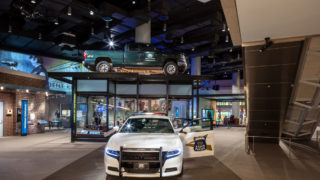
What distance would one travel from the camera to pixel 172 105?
14266 mm

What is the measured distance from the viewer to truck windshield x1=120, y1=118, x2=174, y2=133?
20.2 feet

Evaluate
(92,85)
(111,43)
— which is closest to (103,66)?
(92,85)

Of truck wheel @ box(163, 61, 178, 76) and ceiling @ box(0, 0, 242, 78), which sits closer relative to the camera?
ceiling @ box(0, 0, 242, 78)

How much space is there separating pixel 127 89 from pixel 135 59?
2244mm

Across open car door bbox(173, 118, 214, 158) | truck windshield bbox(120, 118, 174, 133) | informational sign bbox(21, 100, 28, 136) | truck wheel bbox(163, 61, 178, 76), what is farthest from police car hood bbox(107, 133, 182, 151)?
informational sign bbox(21, 100, 28, 136)

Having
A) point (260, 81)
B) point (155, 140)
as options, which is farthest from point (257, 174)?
point (260, 81)

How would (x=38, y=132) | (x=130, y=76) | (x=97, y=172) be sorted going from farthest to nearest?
(x=38, y=132) → (x=130, y=76) → (x=97, y=172)

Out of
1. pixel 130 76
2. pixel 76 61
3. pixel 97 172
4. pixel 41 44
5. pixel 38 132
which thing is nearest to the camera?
pixel 97 172

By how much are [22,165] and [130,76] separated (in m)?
5.67

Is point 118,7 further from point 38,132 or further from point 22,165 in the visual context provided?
point 38,132

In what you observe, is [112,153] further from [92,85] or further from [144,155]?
[92,85]

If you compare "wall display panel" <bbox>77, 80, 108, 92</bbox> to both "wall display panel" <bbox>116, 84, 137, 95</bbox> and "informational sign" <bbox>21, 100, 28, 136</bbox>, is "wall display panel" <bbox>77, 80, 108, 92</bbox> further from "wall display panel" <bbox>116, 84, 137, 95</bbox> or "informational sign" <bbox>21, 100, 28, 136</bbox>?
"informational sign" <bbox>21, 100, 28, 136</bbox>

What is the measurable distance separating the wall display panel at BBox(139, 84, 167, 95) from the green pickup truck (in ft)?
4.49

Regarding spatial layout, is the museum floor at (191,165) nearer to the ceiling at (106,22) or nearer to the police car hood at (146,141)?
the police car hood at (146,141)
